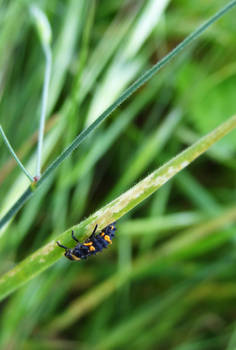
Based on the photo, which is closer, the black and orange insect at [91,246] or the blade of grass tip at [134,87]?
the blade of grass tip at [134,87]

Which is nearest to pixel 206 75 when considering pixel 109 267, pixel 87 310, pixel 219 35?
pixel 219 35

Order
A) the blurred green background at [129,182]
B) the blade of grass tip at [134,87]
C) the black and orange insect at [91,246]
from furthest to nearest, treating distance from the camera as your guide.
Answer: the blurred green background at [129,182] → the black and orange insect at [91,246] → the blade of grass tip at [134,87]

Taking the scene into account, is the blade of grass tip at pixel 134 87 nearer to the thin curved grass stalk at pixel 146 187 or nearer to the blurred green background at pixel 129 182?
the thin curved grass stalk at pixel 146 187

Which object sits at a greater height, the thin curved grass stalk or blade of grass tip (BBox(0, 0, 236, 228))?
blade of grass tip (BBox(0, 0, 236, 228))

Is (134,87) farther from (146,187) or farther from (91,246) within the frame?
(91,246)

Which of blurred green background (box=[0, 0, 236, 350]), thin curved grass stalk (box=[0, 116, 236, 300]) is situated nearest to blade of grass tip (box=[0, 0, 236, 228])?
thin curved grass stalk (box=[0, 116, 236, 300])

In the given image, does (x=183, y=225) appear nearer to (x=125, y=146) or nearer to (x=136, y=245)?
(x=136, y=245)

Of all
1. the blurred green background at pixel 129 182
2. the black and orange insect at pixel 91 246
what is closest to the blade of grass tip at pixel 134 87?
the black and orange insect at pixel 91 246

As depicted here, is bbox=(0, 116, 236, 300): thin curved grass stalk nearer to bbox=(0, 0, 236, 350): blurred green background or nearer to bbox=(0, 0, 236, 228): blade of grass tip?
bbox=(0, 0, 236, 228): blade of grass tip
